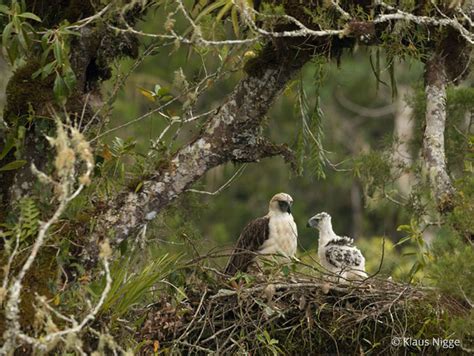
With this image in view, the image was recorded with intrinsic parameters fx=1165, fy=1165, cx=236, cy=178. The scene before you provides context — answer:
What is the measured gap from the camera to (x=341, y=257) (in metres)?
8.70

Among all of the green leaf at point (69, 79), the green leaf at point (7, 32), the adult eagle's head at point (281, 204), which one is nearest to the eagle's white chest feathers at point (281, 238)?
the adult eagle's head at point (281, 204)

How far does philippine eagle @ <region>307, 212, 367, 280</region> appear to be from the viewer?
8516 millimetres

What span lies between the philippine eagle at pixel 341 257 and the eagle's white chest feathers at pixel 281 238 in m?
0.26

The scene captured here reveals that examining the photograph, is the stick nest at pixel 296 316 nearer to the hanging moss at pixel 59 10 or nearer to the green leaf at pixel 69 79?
the green leaf at pixel 69 79

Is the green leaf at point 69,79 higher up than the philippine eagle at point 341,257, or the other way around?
the green leaf at point 69,79

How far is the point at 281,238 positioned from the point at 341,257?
81 cm

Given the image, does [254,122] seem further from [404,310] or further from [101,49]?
[404,310]

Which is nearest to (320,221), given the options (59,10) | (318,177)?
(318,177)

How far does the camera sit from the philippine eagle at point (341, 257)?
335 inches

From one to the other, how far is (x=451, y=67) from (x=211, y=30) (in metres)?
1.99

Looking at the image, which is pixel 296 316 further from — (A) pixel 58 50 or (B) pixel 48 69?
(A) pixel 58 50

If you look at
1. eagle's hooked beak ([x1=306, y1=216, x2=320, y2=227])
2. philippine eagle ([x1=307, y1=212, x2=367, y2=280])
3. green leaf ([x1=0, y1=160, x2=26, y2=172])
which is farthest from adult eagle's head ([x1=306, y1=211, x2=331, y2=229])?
green leaf ([x1=0, y1=160, x2=26, y2=172])

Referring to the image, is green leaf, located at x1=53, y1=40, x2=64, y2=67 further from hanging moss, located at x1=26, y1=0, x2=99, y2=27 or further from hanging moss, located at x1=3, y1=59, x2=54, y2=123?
hanging moss, located at x1=26, y1=0, x2=99, y2=27

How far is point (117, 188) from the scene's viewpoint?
732cm
